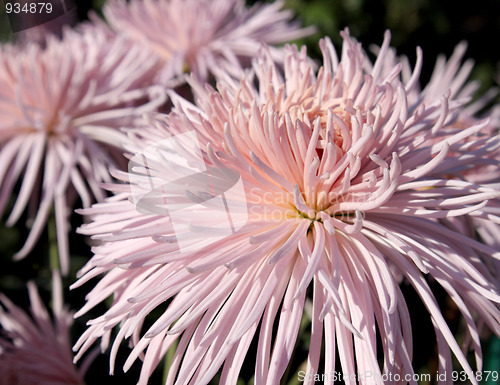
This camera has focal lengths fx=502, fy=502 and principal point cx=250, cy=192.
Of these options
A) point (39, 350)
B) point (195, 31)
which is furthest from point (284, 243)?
point (195, 31)

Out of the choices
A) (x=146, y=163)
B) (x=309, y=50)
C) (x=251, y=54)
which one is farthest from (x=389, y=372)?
(x=309, y=50)

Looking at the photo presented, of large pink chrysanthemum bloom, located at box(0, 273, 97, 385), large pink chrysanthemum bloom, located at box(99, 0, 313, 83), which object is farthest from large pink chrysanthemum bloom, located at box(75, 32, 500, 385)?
large pink chrysanthemum bloom, located at box(99, 0, 313, 83)

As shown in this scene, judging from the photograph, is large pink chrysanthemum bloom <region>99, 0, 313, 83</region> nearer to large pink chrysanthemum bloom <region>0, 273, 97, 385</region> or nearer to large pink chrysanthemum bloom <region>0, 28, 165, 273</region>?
large pink chrysanthemum bloom <region>0, 28, 165, 273</region>

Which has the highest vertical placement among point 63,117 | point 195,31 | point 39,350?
point 195,31

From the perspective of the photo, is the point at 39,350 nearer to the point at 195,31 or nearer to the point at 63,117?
the point at 63,117

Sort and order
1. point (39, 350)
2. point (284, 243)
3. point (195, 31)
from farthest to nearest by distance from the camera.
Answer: point (195, 31), point (39, 350), point (284, 243)

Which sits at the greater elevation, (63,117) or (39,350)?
(63,117)
